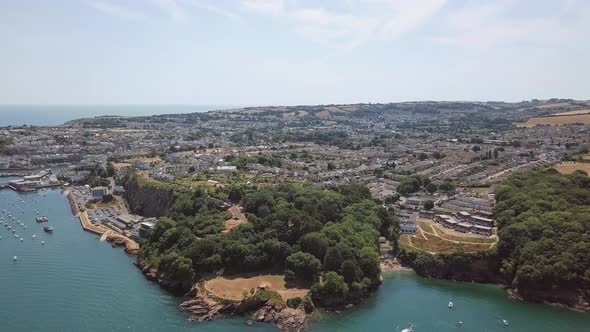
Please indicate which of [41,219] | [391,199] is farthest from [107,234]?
[391,199]

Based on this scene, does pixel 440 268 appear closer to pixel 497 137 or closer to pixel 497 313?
pixel 497 313

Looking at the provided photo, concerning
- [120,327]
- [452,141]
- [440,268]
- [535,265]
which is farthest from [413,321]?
[452,141]

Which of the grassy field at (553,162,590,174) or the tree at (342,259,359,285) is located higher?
the grassy field at (553,162,590,174)

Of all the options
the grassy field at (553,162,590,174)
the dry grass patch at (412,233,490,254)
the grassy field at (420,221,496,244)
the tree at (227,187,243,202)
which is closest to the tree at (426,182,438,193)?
the grassy field at (420,221,496,244)

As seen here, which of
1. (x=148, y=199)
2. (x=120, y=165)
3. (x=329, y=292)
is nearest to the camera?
(x=329, y=292)

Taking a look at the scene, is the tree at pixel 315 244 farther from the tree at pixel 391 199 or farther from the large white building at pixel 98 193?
the large white building at pixel 98 193

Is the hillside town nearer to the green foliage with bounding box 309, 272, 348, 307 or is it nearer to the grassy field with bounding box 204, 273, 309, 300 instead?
the grassy field with bounding box 204, 273, 309, 300

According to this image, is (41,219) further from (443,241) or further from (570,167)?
(570,167)
